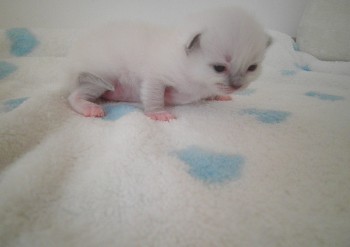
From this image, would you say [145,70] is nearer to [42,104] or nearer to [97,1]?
[42,104]

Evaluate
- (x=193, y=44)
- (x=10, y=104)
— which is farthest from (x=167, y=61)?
(x=10, y=104)

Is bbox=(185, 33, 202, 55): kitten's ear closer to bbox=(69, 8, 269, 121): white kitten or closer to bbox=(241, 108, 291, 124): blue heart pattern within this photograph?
bbox=(69, 8, 269, 121): white kitten

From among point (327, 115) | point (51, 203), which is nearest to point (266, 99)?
point (327, 115)

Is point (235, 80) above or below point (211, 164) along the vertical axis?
above

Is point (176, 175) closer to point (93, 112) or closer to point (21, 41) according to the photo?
point (93, 112)

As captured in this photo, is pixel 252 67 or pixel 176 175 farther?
pixel 252 67

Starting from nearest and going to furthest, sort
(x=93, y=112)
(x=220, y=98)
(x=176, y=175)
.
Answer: (x=176, y=175) < (x=93, y=112) < (x=220, y=98)
